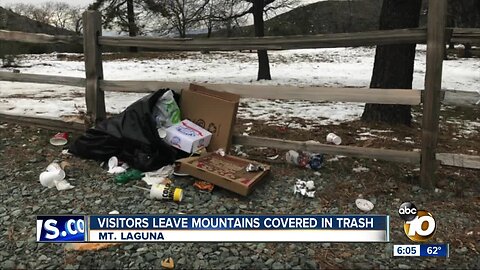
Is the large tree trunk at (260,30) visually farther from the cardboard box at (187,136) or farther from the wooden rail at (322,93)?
the cardboard box at (187,136)

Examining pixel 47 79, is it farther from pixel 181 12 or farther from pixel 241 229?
pixel 181 12

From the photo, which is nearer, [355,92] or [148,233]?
[148,233]

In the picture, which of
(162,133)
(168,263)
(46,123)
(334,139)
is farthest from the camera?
(46,123)

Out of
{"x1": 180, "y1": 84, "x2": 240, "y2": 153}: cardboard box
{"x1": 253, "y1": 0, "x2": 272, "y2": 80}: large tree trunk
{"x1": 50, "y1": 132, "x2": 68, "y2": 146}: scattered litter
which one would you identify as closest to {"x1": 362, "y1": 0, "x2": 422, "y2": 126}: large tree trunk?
{"x1": 180, "y1": 84, "x2": 240, "y2": 153}: cardboard box

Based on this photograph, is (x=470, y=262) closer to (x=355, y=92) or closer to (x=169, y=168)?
(x=355, y=92)

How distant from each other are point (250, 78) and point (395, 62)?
8262mm

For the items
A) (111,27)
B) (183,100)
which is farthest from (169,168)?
(111,27)

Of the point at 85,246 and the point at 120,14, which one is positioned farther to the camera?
the point at 120,14

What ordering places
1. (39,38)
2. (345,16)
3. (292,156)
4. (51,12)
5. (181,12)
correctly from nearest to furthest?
(292,156) → (39,38) → (181,12) → (345,16) → (51,12)

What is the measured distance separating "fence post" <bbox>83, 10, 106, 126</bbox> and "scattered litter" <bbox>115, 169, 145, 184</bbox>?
50.1 inches

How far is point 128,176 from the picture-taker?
395 cm

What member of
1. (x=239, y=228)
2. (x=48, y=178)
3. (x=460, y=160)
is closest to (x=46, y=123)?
(x=48, y=178)

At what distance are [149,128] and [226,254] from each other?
177 cm

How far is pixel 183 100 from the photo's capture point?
15.1 feet
